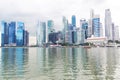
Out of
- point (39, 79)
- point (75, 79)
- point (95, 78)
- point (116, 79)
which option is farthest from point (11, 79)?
point (116, 79)

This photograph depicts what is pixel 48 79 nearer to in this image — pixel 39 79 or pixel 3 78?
pixel 39 79

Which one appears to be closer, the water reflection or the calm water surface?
the calm water surface

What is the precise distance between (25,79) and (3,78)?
3.02 metres

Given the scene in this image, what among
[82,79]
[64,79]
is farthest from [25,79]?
[82,79]

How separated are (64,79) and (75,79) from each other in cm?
130

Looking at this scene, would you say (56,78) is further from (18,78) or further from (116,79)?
(116,79)

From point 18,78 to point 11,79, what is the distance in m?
0.95

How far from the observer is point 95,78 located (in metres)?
29.8

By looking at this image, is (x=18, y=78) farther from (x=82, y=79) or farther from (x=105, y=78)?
(x=105, y=78)

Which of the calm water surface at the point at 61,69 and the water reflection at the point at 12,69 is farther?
the water reflection at the point at 12,69

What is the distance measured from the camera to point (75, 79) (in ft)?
95.5

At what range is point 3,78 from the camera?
30.1m

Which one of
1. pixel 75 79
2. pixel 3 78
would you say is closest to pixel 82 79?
pixel 75 79

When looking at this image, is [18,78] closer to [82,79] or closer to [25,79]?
[25,79]
